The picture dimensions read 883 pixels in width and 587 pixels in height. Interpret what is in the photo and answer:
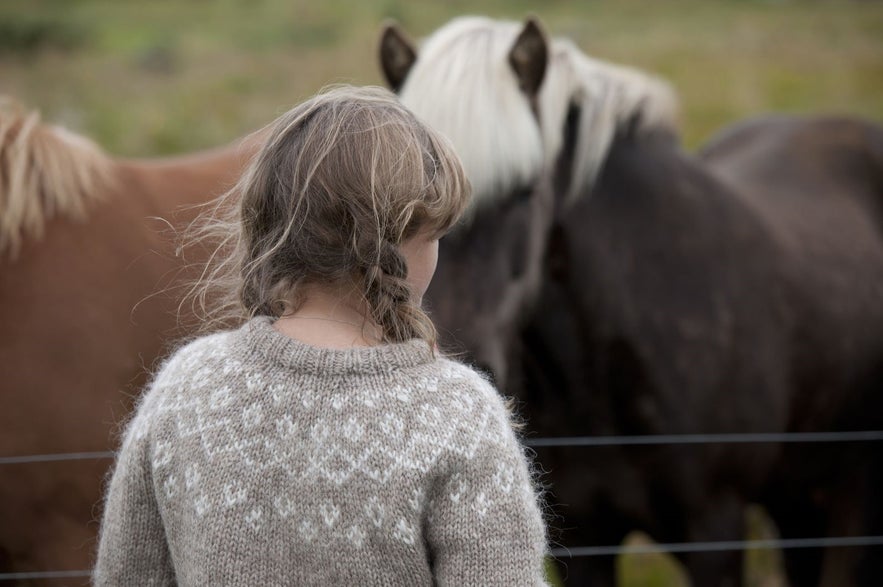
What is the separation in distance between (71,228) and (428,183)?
1529 mm

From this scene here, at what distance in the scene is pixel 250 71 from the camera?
955 cm

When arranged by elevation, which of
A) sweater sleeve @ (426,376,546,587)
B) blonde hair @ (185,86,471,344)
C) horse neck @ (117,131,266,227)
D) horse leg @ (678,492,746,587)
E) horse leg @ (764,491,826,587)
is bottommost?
horse leg @ (764,491,826,587)

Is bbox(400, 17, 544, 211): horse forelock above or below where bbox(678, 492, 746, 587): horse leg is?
above

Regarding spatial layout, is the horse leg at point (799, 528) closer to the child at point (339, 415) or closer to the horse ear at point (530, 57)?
the horse ear at point (530, 57)

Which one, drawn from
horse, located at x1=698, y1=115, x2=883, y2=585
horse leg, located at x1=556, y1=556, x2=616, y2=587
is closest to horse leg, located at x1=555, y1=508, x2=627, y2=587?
horse leg, located at x1=556, y1=556, x2=616, y2=587

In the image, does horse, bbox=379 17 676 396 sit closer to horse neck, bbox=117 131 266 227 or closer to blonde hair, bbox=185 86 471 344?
horse neck, bbox=117 131 266 227

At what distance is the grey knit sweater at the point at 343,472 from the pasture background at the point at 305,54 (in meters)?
6.92

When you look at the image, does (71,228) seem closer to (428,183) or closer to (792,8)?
(428,183)

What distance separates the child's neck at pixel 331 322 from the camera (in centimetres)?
110

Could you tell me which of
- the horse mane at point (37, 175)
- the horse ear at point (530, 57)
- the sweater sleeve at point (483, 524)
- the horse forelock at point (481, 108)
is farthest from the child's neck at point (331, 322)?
the horse ear at point (530, 57)

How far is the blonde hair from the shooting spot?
107cm

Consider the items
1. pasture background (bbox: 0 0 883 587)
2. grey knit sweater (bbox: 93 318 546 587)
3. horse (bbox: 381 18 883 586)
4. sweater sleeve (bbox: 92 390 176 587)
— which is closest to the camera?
grey knit sweater (bbox: 93 318 546 587)

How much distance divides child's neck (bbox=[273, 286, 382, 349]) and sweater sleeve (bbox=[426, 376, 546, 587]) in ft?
0.62

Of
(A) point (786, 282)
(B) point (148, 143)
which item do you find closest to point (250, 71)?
(B) point (148, 143)
